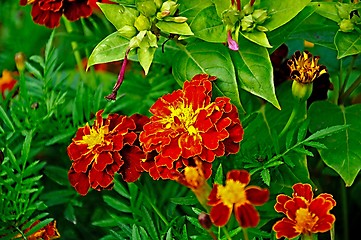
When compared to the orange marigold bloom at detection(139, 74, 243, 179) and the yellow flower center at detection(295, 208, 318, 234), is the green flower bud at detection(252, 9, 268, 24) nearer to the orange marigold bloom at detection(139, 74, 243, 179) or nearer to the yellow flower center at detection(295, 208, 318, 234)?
the orange marigold bloom at detection(139, 74, 243, 179)

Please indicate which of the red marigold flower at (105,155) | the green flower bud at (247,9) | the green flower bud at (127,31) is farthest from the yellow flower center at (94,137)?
the green flower bud at (247,9)

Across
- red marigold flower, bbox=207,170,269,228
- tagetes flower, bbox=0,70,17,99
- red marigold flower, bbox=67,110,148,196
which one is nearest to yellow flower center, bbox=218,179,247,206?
red marigold flower, bbox=207,170,269,228

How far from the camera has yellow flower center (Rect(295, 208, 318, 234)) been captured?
752 millimetres

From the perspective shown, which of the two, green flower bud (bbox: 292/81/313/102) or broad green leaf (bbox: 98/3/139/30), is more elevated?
broad green leaf (bbox: 98/3/139/30)

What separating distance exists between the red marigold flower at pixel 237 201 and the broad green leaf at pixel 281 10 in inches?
11.2

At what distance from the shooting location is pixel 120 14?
0.95 metres

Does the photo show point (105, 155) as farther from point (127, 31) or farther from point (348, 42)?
point (348, 42)

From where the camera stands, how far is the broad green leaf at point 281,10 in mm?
923

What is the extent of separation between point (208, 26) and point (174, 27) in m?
0.05

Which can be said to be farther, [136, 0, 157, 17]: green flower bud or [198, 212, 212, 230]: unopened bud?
[136, 0, 157, 17]: green flower bud

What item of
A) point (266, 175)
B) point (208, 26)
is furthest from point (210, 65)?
point (266, 175)

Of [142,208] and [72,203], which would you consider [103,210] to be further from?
[142,208]

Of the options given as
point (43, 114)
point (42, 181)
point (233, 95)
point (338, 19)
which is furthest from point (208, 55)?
point (42, 181)

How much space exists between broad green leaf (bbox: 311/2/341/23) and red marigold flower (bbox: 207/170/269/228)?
1.17 feet
